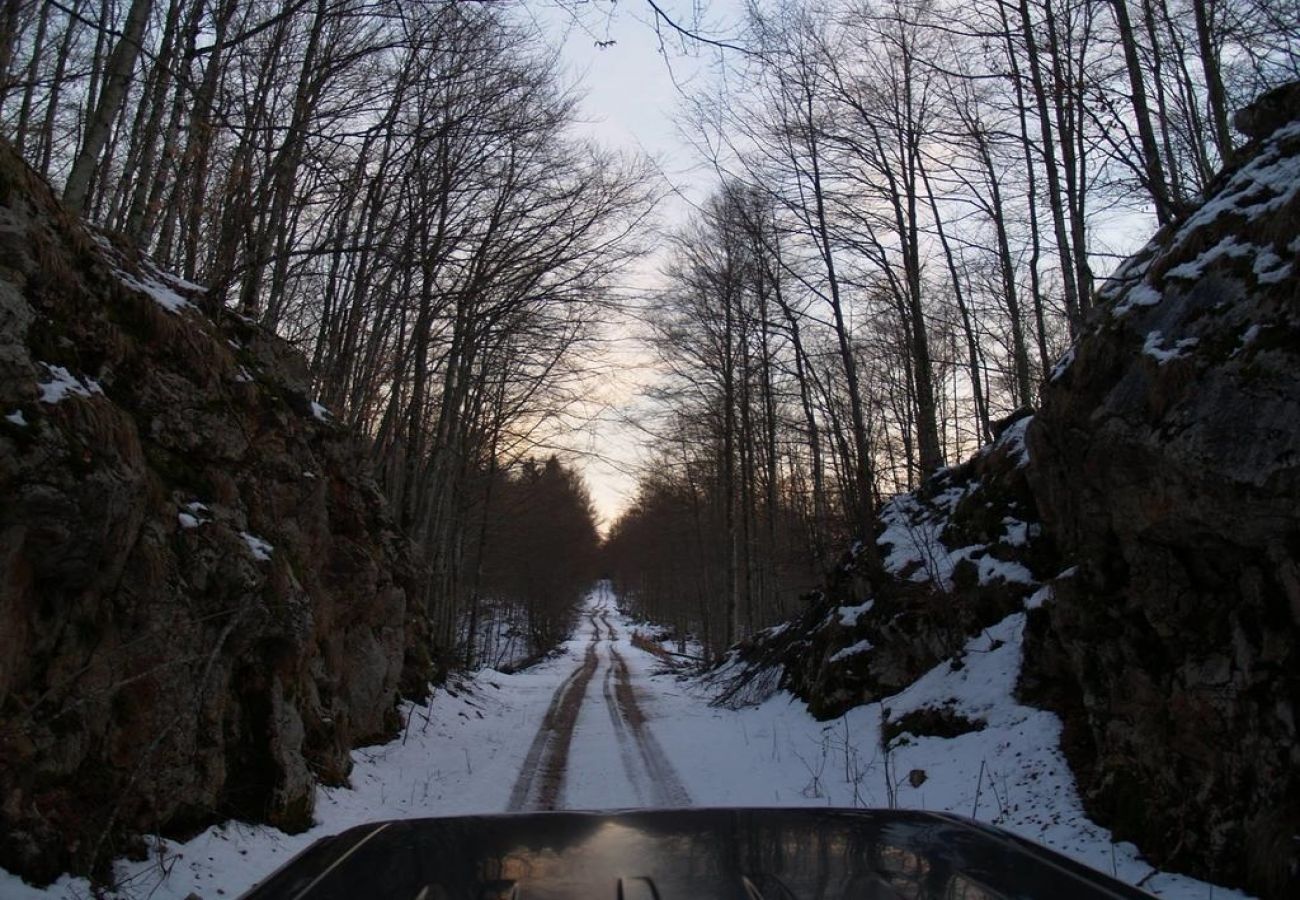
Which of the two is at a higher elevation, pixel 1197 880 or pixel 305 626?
pixel 305 626

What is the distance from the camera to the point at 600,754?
10.3m

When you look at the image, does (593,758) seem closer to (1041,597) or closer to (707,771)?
(707,771)

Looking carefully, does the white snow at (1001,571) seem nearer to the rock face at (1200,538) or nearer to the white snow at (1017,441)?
the white snow at (1017,441)

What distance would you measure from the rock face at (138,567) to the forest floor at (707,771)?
0.33 m

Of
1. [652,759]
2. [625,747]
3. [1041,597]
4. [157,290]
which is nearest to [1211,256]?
[1041,597]

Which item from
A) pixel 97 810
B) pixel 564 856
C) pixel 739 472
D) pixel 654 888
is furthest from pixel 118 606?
pixel 739 472

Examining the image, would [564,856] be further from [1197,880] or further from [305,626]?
[305,626]

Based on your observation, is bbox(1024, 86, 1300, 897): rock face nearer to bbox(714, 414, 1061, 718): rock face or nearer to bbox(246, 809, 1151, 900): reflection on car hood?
bbox(714, 414, 1061, 718): rock face

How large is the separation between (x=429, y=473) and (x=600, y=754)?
8.88 metres

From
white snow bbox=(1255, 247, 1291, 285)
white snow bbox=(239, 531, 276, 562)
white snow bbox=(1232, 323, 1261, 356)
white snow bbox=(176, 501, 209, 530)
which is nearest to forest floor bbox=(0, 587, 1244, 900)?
white snow bbox=(239, 531, 276, 562)

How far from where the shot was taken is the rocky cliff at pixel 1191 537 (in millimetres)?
4527

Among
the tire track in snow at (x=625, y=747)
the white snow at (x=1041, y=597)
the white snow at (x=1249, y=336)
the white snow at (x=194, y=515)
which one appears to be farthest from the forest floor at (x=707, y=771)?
the white snow at (x=1249, y=336)

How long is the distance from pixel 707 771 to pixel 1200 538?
6.04 m

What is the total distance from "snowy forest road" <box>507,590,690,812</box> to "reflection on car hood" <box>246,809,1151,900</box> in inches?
212
